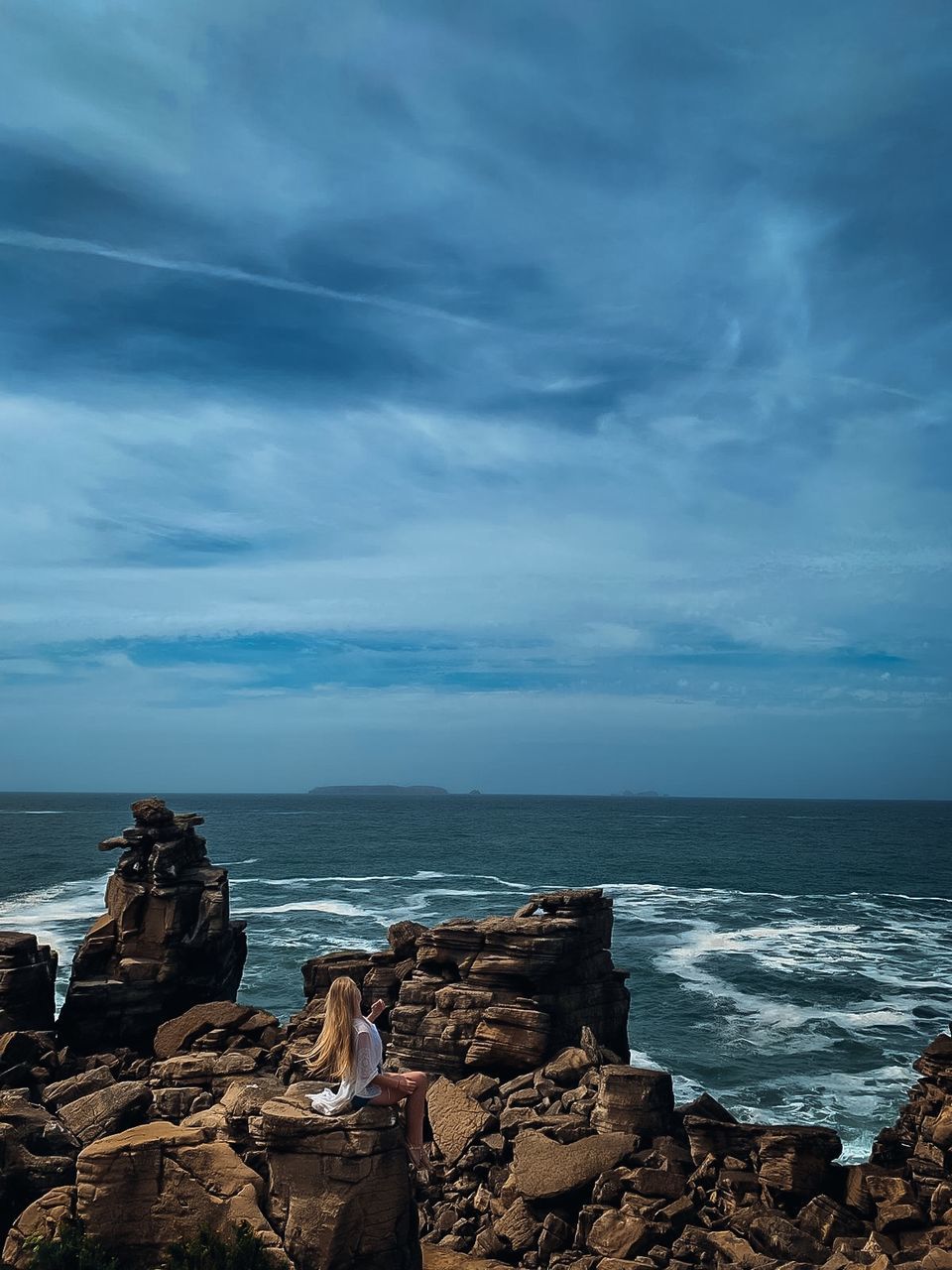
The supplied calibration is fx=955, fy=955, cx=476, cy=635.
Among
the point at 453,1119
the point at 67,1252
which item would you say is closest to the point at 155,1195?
the point at 67,1252

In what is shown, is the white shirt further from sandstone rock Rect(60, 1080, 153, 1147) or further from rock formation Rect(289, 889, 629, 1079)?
rock formation Rect(289, 889, 629, 1079)

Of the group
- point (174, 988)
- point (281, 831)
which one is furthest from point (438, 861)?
point (174, 988)

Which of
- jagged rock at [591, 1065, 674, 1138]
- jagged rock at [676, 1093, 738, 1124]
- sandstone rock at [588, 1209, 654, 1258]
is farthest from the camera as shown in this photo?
jagged rock at [676, 1093, 738, 1124]

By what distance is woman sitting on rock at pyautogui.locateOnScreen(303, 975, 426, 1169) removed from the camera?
41.4 ft

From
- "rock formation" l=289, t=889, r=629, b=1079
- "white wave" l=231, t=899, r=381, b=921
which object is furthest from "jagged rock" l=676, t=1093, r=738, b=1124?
"white wave" l=231, t=899, r=381, b=921

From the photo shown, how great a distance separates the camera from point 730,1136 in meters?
21.3

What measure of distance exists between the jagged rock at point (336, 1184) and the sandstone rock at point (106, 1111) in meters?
8.69

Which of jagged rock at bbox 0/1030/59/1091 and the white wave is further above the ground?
jagged rock at bbox 0/1030/59/1091

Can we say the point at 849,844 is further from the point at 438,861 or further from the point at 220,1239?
the point at 220,1239

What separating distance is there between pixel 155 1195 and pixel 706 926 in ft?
228

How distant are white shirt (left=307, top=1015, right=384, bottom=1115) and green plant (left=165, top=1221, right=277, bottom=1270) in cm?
194

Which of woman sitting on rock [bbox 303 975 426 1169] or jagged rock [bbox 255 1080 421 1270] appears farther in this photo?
jagged rock [bbox 255 1080 421 1270]

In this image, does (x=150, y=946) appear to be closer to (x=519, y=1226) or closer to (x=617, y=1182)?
(x=519, y=1226)

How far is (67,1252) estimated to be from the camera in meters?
13.2
